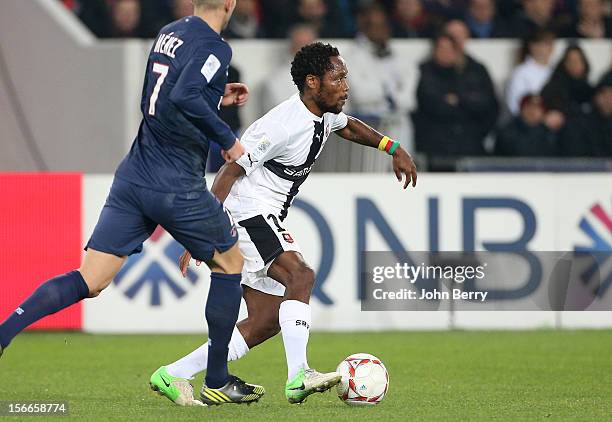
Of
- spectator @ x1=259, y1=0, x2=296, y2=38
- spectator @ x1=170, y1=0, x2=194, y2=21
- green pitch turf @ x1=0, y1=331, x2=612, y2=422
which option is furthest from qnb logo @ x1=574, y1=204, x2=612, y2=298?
spectator @ x1=170, y1=0, x2=194, y2=21

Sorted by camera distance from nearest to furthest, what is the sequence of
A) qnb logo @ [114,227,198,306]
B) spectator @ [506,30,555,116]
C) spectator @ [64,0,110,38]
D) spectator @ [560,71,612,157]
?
qnb logo @ [114,227,198,306] < spectator @ [560,71,612,157] < spectator @ [506,30,555,116] < spectator @ [64,0,110,38]

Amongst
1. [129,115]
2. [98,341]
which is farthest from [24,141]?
[98,341]

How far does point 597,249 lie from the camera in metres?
11.9

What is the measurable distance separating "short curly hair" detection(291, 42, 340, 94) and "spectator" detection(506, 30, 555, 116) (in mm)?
6894

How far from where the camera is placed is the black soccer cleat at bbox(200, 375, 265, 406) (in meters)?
6.98

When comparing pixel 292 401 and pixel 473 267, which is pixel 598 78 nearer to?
pixel 473 267

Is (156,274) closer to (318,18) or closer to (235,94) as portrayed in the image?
(318,18)

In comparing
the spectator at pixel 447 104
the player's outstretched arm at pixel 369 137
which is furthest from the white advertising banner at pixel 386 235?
the player's outstretched arm at pixel 369 137

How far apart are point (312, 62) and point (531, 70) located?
716cm

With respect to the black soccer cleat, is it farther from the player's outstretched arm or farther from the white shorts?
the player's outstretched arm

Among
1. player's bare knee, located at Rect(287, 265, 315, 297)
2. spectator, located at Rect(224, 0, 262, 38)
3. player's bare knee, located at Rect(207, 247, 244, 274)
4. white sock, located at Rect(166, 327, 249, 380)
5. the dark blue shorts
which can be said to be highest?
spectator, located at Rect(224, 0, 262, 38)

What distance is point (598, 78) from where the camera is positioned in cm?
1445

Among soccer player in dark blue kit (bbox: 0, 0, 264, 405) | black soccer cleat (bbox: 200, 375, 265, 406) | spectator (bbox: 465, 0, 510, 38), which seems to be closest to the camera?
soccer player in dark blue kit (bbox: 0, 0, 264, 405)

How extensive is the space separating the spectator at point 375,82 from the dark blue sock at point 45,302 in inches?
276
